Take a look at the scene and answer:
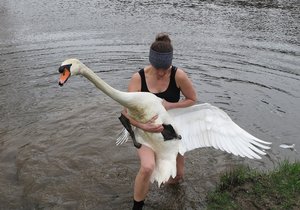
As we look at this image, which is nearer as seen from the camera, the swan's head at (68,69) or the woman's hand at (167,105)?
the swan's head at (68,69)

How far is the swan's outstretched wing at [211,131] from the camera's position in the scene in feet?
20.8

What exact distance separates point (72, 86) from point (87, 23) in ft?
23.8

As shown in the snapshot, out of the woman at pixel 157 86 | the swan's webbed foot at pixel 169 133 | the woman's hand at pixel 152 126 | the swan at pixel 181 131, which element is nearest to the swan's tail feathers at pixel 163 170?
the swan at pixel 181 131

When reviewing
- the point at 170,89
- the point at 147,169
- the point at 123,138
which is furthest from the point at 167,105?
the point at 123,138

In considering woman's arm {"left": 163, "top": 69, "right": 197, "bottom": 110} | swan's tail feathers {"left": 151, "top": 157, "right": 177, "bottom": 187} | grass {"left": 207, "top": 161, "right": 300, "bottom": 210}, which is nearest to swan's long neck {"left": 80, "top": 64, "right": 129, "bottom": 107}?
woman's arm {"left": 163, "top": 69, "right": 197, "bottom": 110}

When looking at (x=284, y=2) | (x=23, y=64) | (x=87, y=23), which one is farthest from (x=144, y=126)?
(x=284, y=2)

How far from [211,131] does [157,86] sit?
1.11m

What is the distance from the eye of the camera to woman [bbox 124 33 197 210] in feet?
19.1

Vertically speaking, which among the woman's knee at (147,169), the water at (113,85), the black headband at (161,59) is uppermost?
the black headband at (161,59)

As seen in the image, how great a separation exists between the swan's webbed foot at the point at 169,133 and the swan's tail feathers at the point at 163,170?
1.06 feet

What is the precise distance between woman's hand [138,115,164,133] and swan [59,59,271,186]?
51 mm

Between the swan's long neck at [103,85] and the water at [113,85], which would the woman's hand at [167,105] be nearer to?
the swan's long neck at [103,85]

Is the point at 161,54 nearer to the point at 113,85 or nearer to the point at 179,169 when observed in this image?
the point at 179,169

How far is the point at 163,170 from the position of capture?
6.05m
